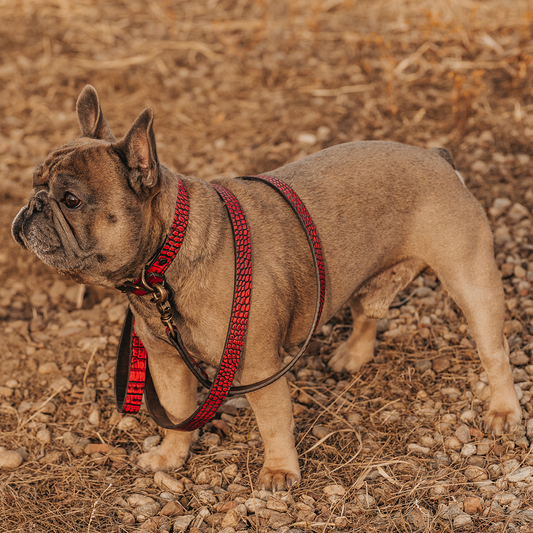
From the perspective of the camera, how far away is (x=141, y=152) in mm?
2713

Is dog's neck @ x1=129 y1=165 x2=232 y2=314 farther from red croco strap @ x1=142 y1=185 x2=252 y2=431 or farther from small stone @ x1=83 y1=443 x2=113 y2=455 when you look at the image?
small stone @ x1=83 y1=443 x2=113 y2=455

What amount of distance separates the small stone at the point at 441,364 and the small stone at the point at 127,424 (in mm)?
2009

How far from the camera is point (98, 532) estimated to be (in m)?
3.12

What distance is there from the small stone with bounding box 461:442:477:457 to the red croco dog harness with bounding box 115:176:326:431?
1.15 metres

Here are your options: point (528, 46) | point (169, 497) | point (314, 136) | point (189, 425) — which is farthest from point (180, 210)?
point (528, 46)

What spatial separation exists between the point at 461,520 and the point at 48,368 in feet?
9.40

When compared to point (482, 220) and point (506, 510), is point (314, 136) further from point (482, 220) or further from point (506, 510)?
point (506, 510)

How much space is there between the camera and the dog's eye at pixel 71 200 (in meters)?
2.74

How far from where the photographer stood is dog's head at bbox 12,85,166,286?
2.74m

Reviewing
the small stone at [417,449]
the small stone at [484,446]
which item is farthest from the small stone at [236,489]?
the small stone at [484,446]

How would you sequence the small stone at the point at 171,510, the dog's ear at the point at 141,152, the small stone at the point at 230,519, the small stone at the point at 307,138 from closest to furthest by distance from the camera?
1. the dog's ear at the point at 141,152
2. the small stone at the point at 230,519
3. the small stone at the point at 171,510
4. the small stone at the point at 307,138

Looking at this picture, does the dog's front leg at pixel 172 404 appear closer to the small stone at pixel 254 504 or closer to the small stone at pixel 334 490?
the small stone at pixel 254 504

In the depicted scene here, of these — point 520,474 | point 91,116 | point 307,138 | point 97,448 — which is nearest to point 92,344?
point 97,448

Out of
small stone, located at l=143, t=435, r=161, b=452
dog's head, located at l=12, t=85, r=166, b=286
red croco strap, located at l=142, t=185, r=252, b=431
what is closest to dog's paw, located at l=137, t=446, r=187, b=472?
small stone, located at l=143, t=435, r=161, b=452
